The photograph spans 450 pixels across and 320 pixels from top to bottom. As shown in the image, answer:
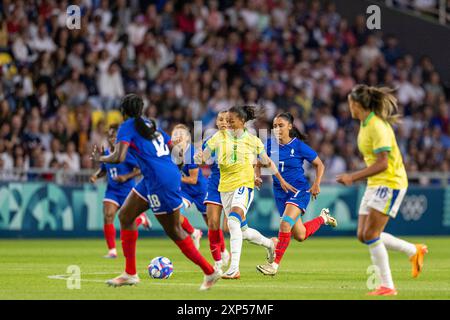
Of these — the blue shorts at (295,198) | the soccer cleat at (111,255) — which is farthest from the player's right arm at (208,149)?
the soccer cleat at (111,255)

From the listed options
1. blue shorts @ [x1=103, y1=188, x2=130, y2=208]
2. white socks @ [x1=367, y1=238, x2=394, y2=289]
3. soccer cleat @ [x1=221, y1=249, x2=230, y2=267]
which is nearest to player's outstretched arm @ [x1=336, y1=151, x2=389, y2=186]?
white socks @ [x1=367, y1=238, x2=394, y2=289]

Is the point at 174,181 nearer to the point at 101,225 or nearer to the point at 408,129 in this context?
the point at 101,225

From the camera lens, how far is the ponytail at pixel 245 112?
14.7 m

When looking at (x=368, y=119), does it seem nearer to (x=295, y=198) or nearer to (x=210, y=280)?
(x=210, y=280)

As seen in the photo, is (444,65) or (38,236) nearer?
(38,236)

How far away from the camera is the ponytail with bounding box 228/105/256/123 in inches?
580

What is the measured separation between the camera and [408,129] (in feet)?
98.6

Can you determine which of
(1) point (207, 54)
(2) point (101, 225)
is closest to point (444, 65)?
(1) point (207, 54)

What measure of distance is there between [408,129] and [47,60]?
10.7 m

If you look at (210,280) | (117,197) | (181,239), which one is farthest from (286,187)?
(117,197)

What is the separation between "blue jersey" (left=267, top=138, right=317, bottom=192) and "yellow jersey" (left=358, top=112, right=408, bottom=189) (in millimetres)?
4280

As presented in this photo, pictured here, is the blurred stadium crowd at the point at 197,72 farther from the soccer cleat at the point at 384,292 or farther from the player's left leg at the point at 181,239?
the soccer cleat at the point at 384,292

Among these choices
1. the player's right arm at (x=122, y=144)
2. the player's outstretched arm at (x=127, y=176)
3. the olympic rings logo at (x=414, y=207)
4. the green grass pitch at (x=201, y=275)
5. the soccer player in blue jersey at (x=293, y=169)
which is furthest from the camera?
the olympic rings logo at (x=414, y=207)

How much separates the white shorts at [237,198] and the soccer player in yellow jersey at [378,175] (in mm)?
3169
